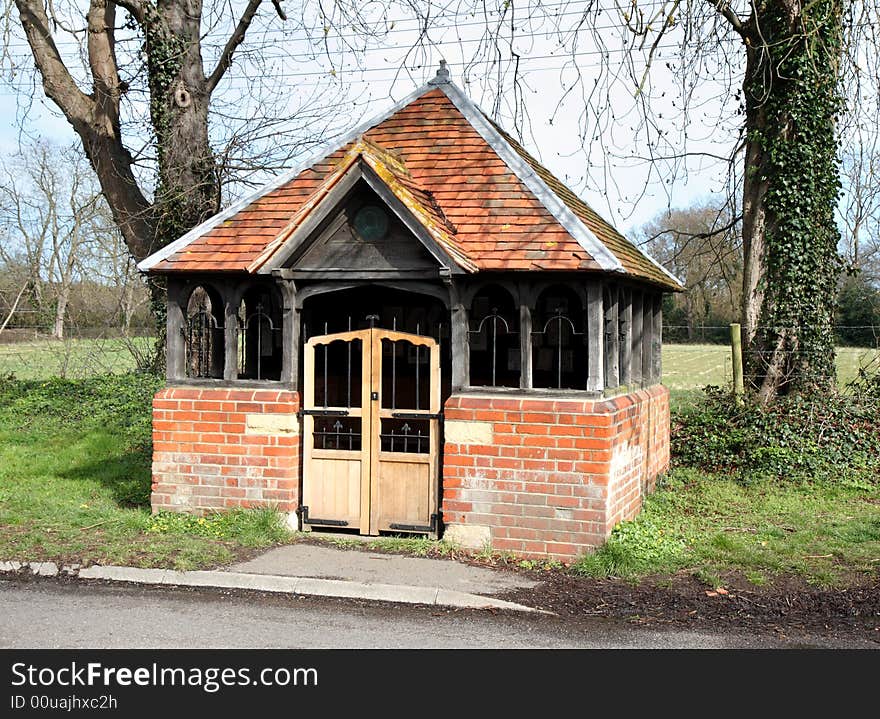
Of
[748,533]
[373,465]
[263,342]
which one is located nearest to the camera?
[373,465]

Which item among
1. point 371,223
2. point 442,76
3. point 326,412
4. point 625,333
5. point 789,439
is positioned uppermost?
point 442,76

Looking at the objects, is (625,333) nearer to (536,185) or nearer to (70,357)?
(536,185)

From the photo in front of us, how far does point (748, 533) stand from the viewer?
31.9ft

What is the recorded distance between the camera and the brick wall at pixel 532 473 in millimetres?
8391

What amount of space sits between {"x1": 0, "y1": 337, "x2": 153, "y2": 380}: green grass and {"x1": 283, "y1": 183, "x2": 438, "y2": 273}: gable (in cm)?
1302

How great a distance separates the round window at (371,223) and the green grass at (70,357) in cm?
1329

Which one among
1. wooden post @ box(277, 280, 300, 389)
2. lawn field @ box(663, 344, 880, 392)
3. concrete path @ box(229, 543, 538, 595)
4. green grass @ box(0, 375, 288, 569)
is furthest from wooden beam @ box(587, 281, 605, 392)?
lawn field @ box(663, 344, 880, 392)

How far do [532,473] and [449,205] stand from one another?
291 centimetres

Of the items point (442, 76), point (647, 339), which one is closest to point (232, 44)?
point (442, 76)

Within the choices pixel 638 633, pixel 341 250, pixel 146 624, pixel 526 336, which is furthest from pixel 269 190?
pixel 638 633

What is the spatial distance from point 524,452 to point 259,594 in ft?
9.04

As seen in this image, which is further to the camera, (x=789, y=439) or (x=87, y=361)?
(x=87, y=361)

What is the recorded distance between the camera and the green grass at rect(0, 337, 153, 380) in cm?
2153

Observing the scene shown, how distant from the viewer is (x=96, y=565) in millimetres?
8227
